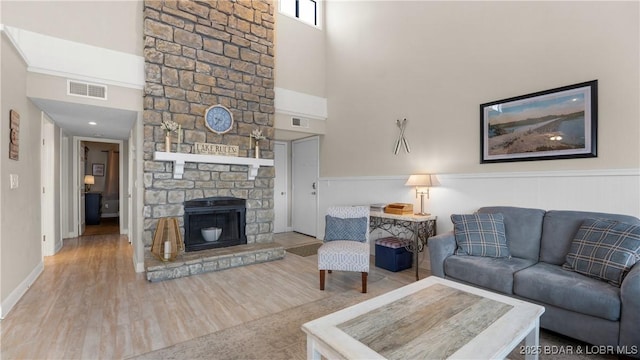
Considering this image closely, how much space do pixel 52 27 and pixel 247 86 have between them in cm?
225

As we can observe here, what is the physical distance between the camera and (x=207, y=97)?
4117 mm

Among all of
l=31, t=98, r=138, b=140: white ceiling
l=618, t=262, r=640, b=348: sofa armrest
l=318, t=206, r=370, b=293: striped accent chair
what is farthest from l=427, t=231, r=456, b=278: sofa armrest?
l=31, t=98, r=138, b=140: white ceiling

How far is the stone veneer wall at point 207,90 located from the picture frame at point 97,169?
6.73 meters

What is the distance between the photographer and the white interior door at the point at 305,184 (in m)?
5.77

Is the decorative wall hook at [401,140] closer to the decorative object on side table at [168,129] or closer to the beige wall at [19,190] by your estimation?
the decorative object on side table at [168,129]

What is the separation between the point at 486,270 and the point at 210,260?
9.98 feet

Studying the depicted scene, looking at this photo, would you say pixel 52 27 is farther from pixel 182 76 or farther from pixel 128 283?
pixel 128 283

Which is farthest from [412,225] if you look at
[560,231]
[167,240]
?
[167,240]

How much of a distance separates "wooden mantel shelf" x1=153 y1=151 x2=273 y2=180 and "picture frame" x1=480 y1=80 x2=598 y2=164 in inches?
118

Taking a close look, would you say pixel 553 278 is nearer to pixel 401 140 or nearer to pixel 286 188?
pixel 401 140

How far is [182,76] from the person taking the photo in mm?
3904

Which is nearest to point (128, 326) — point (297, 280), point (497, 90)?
point (297, 280)

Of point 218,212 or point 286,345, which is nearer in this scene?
point 286,345

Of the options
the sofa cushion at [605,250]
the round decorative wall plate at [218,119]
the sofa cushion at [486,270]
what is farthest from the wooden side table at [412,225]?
the round decorative wall plate at [218,119]
